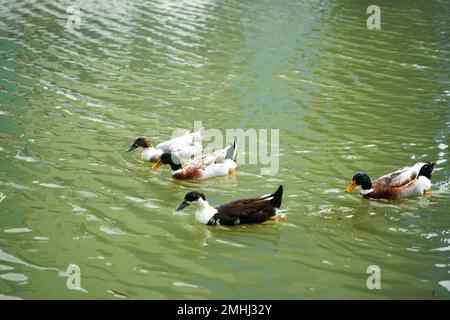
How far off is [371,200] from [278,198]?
2252mm

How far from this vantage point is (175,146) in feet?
44.8

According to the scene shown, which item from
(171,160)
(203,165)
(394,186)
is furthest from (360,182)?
(171,160)

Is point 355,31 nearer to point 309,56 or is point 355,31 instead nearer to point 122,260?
point 309,56

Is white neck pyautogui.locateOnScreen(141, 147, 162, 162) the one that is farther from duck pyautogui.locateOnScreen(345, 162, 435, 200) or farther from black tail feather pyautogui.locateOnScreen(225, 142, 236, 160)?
duck pyautogui.locateOnScreen(345, 162, 435, 200)

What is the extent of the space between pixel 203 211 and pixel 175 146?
3629 mm

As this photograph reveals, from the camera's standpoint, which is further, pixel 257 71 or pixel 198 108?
pixel 257 71

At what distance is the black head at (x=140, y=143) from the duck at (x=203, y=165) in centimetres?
67

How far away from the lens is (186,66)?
68.3ft

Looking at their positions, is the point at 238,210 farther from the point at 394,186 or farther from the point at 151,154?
the point at 151,154

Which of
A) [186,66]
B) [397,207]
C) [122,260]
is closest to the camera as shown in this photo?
[122,260]

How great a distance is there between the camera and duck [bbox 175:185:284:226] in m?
10.2

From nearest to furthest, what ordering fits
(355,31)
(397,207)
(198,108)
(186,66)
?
1. (397,207)
2. (198,108)
3. (186,66)
4. (355,31)

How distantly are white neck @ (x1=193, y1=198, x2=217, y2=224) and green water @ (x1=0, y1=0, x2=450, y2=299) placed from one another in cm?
14
